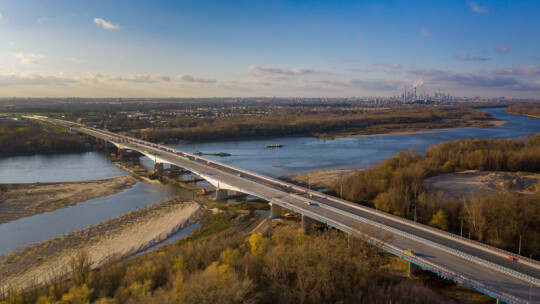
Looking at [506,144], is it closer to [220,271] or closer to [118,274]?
[220,271]

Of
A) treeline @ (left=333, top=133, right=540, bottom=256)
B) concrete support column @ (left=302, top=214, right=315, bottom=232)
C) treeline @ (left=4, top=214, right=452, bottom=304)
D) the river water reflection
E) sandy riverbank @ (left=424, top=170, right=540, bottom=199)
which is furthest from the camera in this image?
the river water reflection

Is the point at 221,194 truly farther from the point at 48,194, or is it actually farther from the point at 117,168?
the point at 117,168

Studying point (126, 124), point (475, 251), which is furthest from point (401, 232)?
point (126, 124)

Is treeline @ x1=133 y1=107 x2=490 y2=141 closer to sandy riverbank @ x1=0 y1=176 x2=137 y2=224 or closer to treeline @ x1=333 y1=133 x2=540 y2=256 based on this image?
sandy riverbank @ x1=0 y1=176 x2=137 y2=224

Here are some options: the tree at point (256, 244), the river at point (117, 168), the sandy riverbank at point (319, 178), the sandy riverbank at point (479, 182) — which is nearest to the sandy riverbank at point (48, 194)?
the river at point (117, 168)

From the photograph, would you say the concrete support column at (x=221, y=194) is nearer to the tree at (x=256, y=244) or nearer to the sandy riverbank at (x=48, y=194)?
the sandy riverbank at (x=48, y=194)

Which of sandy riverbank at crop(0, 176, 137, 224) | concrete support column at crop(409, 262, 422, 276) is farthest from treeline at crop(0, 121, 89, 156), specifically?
concrete support column at crop(409, 262, 422, 276)
